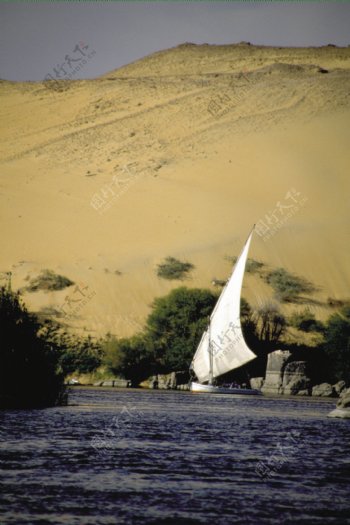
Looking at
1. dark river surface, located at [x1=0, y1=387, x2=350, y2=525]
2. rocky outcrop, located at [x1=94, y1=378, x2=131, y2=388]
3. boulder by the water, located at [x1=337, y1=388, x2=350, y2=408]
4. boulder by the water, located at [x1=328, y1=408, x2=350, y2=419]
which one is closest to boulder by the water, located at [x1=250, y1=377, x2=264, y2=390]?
rocky outcrop, located at [x1=94, y1=378, x2=131, y2=388]

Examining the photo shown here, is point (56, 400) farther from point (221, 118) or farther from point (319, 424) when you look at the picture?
point (221, 118)

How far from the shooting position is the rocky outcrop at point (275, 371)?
43906 mm

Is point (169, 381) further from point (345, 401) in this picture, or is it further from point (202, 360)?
point (345, 401)

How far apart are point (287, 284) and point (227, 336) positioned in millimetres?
15491

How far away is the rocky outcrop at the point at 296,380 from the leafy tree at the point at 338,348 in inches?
67.8

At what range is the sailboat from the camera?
41.8m

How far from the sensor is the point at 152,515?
13.3 m

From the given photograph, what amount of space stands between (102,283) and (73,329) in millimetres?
5568

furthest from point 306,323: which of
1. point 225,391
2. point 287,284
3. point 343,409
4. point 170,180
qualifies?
point 343,409

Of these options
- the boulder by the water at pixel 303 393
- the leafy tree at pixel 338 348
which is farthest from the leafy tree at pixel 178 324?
the leafy tree at pixel 338 348

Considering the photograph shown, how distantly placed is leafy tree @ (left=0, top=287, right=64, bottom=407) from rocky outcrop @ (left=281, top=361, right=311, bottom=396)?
1684 cm

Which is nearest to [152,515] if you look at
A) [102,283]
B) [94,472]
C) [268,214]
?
[94,472]

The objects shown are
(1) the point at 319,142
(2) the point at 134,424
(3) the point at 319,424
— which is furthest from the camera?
(1) the point at 319,142

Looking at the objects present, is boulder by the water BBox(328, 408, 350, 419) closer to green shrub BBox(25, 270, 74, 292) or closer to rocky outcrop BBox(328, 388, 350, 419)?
rocky outcrop BBox(328, 388, 350, 419)
